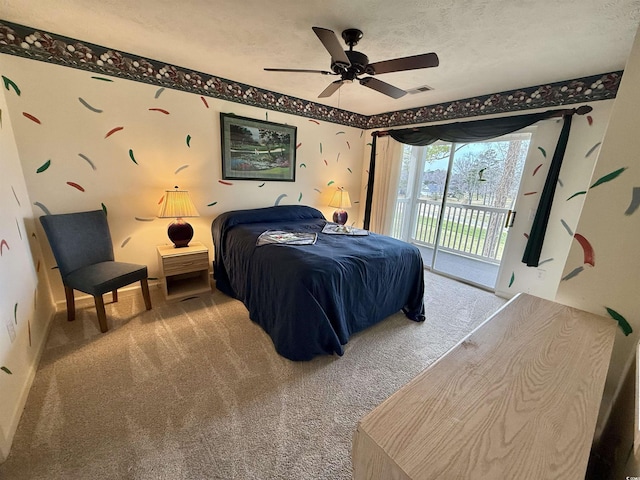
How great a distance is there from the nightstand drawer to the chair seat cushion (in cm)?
24

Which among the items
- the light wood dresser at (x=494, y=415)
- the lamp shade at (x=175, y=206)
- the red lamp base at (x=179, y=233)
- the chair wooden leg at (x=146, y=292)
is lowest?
the chair wooden leg at (x=146, y=292)

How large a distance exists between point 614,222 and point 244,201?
10.4 ft

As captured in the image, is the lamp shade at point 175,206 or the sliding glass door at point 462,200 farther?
the sliding glass door at point 462,200

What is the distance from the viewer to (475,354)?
0.81 m

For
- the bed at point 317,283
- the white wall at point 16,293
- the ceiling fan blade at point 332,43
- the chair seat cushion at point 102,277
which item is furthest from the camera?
the chair seat cushion at point 102,277

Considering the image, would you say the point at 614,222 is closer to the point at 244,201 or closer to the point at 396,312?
the point at 396,312

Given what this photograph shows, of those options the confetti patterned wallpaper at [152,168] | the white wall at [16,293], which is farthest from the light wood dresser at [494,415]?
the white wall at [16,293]

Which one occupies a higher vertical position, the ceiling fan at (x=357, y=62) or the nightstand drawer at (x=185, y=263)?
the ceiling fan at (x=357, y=62)

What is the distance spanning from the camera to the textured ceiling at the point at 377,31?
155 centimetres

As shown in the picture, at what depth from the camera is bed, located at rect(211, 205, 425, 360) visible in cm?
180

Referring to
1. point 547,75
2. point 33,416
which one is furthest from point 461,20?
point 33,416

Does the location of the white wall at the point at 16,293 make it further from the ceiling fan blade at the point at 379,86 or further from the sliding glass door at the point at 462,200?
the sliding glass door at the point at 462,200

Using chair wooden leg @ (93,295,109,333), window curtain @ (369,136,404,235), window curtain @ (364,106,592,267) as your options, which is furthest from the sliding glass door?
chair wooden leg @ (93,295,109,333)

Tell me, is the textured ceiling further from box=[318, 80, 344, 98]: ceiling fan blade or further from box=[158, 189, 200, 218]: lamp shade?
box=[158, 189, 200, 218]: lamp shade
